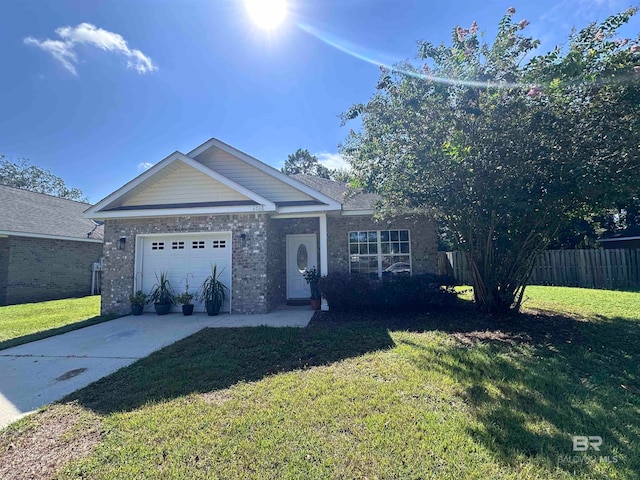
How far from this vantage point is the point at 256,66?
1060 cm

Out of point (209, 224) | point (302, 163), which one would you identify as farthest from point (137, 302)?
point (302, 163)

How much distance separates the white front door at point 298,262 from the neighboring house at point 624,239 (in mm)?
18998

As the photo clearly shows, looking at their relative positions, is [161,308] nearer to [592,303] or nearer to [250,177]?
[250,177]

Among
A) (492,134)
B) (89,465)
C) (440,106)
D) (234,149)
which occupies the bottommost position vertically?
(89,465)

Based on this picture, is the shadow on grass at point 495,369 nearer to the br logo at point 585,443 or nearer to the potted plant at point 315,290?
the br logo at point 585,443

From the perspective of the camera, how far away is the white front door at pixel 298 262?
11.6 metres

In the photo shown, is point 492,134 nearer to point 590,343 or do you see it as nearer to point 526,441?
point 590,343

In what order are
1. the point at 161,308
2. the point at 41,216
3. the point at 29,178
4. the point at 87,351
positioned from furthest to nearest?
the point at 29,178 → the point at 41,216 → the point at 161,308 → the point at 87,351

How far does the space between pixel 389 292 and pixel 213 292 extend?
5.07m

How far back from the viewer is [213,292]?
909cm

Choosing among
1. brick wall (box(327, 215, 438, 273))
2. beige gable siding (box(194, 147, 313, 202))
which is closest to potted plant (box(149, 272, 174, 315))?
beige gable siding (box(194, 147, 313, 202))

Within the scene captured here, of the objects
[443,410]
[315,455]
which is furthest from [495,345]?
[315,455]

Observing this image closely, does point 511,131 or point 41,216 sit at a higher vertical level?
point 41,216

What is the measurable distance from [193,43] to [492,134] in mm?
9360
